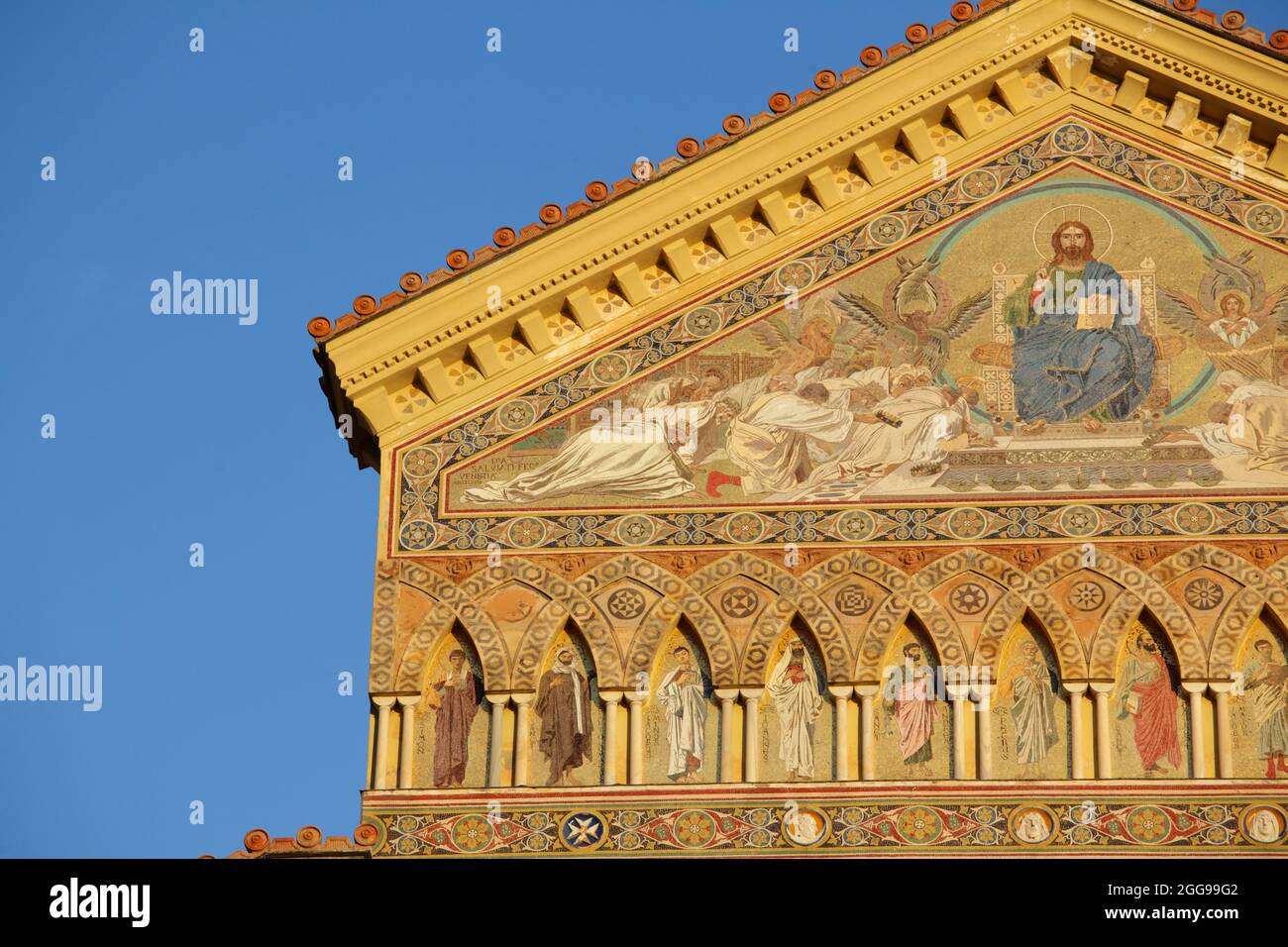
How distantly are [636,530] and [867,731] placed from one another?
1939 mm

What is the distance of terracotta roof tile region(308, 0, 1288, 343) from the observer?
18734 mm

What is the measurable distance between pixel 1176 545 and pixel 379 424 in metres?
5.10

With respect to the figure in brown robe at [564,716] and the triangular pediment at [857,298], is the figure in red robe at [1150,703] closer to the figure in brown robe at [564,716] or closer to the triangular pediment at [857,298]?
the triangular pediment at [857,298]

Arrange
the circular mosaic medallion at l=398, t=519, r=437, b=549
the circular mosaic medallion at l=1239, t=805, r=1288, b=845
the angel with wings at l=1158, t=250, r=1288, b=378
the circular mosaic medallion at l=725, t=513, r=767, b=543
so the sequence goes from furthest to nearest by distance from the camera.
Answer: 1. the angel with wings at l=1158, t=250, r=1288, b=378
2. the circular mosaic medallion at l=398, t=519, r=437, b=549
3. the circular mosaic medallion at l=725, t=513, r=767, b=543
4. the circular mosaic medallion at l=1239, t=805, r=1288, b=845

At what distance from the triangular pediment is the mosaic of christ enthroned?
0.07 ft

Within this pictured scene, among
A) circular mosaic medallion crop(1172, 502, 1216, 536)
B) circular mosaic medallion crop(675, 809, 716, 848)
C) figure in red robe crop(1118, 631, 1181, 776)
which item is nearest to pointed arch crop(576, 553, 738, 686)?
circular mosaic medallion crop(675, 809, 716, 848)

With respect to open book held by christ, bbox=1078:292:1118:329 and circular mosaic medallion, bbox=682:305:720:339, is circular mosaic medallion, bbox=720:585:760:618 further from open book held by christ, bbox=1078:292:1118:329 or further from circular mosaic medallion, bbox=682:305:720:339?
open book held by christ, bbox=1078:292:1118:329

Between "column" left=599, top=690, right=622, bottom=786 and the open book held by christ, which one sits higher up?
the open book held by christ

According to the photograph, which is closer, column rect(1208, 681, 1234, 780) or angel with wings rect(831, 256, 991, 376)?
column rect(1208, 681, 1234, 780)

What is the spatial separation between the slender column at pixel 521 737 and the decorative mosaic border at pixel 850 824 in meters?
0.22

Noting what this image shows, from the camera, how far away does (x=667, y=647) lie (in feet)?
58.6
